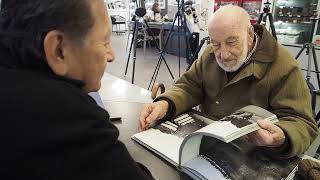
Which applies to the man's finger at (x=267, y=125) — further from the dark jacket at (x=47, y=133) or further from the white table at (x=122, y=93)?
the white table at (x=122, y=93)

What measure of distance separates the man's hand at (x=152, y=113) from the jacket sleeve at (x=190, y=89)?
92 millimetres

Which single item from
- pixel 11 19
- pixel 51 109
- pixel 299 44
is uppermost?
pixel 11 19

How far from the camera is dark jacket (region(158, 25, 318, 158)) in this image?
41.9 inches

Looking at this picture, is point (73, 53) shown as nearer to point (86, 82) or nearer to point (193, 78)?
point (86, 82)

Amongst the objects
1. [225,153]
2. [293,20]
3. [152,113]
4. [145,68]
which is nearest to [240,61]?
[152,113]

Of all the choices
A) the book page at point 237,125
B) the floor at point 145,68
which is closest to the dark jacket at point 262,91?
the book page at point 237,125

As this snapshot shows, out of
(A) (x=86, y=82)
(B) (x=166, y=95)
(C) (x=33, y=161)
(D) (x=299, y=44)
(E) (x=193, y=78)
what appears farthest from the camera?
(D) (x=299, y=44)

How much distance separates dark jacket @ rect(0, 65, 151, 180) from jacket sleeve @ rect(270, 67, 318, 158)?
70 cm

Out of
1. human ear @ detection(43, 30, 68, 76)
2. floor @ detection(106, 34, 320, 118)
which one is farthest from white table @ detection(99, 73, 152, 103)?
floor @ detection(106, 34, 320, 118)

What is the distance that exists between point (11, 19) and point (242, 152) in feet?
2.37

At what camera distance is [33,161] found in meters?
0.39

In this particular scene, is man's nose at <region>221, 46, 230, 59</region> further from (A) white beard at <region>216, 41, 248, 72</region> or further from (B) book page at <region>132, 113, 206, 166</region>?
(B) book page at <region>132, 113, 206, 166</region>

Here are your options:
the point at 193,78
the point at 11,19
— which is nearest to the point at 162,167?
the point at 11,19

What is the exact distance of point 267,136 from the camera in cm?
89
